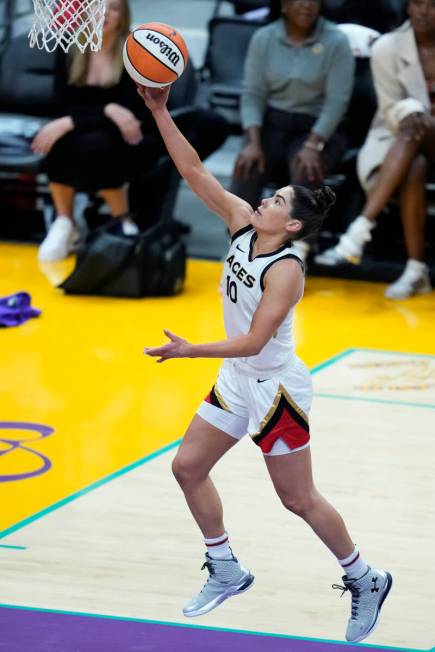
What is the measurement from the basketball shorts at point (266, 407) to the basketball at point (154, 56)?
945mm

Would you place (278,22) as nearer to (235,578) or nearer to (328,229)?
(328,229)

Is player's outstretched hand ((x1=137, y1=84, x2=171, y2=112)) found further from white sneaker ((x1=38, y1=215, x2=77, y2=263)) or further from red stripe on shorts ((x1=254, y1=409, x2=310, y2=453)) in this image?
white sneaker ((x1=38, y1=215, x2=77, y2=263))

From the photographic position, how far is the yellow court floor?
4219mm

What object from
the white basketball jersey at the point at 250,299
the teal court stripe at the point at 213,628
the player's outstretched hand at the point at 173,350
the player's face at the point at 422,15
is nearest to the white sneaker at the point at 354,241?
the player's face at the point at 422,15

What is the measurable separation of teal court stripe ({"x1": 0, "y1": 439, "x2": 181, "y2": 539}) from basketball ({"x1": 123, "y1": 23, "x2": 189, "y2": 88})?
1671 millimetres

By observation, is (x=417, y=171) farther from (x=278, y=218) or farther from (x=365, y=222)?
(x=278, y=218)

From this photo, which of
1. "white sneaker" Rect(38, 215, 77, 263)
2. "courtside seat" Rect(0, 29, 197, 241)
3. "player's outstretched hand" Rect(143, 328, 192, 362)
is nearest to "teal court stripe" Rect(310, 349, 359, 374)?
"white sneaker" Rect(38, 215, 77, 263)

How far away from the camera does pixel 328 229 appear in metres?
8.95

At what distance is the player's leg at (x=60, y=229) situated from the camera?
875 cm

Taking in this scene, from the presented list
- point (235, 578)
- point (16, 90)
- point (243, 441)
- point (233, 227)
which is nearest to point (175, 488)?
point (243, 441)

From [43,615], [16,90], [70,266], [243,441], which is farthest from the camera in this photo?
[16,90]

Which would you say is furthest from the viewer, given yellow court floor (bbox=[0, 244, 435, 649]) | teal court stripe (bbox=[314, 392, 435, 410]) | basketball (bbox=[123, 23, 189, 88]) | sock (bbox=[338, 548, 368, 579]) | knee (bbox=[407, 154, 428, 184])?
knee (bbox=[407, 154, 428, 184])

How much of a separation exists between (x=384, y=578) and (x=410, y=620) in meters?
0.18

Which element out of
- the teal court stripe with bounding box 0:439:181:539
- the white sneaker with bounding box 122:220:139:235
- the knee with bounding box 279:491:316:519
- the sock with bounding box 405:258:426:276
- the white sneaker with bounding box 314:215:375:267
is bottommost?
the white sneaker with bounding box 122:220:139:235
